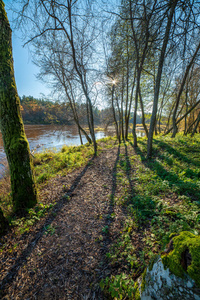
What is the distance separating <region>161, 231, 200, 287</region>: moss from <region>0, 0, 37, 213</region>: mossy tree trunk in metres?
3.44

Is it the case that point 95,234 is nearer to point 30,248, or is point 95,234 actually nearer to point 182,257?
point 30,248

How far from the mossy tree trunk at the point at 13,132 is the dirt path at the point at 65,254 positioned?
83cm

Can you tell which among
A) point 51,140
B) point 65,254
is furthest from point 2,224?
point 51,140

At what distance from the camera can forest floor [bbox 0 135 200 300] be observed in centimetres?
187

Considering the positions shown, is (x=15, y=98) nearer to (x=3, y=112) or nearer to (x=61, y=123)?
(x=3, y=112)

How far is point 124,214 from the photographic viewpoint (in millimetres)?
3025

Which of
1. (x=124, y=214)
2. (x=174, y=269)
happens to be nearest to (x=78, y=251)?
(x=124, y=214)

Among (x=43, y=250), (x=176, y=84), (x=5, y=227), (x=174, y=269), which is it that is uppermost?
(x=176, y=84)

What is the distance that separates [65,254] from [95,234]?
69 cm

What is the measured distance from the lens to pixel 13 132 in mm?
3059

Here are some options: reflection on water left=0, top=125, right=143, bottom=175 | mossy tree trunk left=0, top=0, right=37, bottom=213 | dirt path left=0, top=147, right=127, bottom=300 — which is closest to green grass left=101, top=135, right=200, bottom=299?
dirt path left=0, top=147, right=127, bottom=300

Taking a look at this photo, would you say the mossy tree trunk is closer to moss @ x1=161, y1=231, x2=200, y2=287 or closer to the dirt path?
the dirt path

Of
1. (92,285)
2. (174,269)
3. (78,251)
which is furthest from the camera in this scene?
(78,251)

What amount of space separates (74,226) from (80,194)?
128cm
